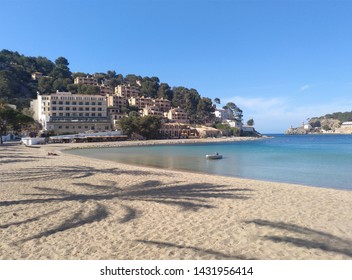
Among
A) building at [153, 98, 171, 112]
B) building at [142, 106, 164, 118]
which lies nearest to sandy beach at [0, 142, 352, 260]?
building at [142, 106, 164, 118]

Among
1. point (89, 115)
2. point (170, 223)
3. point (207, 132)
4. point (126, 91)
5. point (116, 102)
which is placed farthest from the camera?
point (126, 91)

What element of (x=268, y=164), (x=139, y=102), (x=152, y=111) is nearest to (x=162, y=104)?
(x=139, y=102)

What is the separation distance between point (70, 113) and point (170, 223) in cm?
9328

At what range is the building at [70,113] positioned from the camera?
287 feet

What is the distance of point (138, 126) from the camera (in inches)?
3669

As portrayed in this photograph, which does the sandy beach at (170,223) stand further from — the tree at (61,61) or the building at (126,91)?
the tree at (61,61)

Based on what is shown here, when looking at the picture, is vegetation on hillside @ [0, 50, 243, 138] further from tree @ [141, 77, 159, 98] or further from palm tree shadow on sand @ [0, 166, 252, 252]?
palm tree shadow on sand @ [0, 166, 252, 252]

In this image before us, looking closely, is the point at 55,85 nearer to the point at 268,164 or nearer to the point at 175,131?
the point at 175,131

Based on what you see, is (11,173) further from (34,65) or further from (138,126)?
(34,65)

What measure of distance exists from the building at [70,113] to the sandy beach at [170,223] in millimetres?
79816

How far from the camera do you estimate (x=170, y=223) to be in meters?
7.96

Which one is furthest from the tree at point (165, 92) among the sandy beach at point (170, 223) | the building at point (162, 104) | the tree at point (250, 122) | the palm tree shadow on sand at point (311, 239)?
the palm tree shadow on sand at point (311, 239)

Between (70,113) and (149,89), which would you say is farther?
(149,89)
